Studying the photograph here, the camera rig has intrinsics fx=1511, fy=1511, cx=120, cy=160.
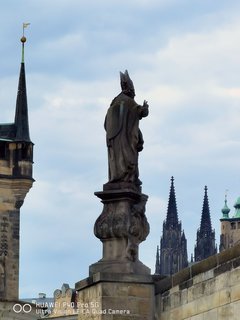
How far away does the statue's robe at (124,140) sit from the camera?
2134 centimetres

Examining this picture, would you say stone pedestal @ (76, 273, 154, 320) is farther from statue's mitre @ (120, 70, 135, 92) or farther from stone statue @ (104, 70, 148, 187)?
statue's mitre @ (120, 70, 135, 92)

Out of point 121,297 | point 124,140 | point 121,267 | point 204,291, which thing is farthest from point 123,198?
point 204,291

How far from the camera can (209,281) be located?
19078 millimetres

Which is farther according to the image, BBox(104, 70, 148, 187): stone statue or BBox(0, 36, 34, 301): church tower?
BBox(0, 36, 34, 301): church tower

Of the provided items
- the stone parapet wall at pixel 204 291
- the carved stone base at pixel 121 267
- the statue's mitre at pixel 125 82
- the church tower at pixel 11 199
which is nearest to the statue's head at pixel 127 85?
the statue's mitre at pixel 125 82

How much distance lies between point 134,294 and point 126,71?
3.33 m

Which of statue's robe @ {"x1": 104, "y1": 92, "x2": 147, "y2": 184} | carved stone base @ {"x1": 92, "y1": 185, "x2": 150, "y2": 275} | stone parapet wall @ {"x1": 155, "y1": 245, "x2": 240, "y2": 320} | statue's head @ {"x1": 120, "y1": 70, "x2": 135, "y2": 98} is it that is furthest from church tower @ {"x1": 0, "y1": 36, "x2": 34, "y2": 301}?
stone parapet wall @ {"x1": 155, "y1": 245, "x2": 240, "y2": 320}

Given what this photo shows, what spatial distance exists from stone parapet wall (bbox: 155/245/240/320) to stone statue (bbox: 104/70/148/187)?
1.66 metres

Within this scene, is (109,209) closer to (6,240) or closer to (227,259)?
(227,259)

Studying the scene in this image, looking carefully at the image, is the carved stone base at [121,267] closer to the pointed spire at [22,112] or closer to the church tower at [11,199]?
the church tower at [11,199]

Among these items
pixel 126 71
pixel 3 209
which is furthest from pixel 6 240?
pixel 126 71

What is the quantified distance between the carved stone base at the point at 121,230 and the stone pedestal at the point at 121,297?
0.43 feet

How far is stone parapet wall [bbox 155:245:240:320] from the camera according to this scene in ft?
60.3

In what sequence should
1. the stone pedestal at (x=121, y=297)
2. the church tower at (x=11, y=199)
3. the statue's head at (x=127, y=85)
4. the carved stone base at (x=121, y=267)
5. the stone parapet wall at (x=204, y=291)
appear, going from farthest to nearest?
the church tower at (x=11, y=199) < the statue's head at (x=127, y=85) < the carved stone base at (x=121, y=267) < the stone pedestal at (x=121, y=297) < the stone parapet wall at (x=204, y=291)
